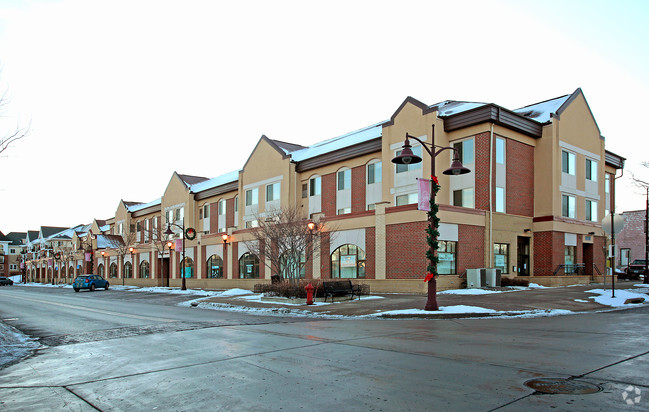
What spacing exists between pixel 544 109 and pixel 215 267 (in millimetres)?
31093

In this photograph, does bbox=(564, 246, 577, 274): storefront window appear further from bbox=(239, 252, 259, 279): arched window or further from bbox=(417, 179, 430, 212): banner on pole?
bbox=(239, 252, 259, 279): arched window

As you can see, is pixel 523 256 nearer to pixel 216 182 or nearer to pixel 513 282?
pixel 513 282

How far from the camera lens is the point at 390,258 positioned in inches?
1160

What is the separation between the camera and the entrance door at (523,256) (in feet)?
109

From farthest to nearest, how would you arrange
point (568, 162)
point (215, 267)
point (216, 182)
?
point (216, 182), point (215, 267), point (568, 162)

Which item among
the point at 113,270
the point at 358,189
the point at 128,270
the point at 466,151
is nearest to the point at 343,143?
the point at 358,189

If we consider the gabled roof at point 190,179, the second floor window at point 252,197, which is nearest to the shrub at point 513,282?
the second floor window at point 252,197

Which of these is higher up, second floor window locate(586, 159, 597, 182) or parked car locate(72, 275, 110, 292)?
second floor window locate(586, 159, 597, 182)

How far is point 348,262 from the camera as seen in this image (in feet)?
109

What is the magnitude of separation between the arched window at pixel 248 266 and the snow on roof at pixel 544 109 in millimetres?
23455

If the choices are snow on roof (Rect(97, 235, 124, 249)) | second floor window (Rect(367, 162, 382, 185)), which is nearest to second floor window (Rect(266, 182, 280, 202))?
second floor window (Rect(367, 162, 382, 185))

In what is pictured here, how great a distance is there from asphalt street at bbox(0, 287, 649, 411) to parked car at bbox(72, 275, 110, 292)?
38349 millimetres

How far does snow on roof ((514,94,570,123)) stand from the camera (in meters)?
34.0

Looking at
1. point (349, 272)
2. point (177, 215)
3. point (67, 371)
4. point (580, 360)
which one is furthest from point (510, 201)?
point (177, 215)
